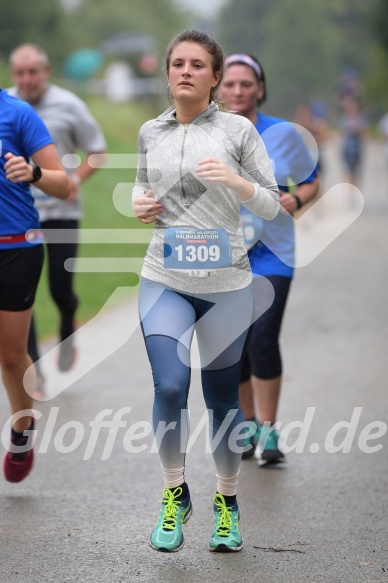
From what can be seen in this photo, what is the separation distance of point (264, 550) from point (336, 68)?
10866cm

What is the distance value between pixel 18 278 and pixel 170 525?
141cm

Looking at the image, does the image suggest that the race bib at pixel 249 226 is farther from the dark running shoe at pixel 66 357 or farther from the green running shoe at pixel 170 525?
the dark running shoe at pixel 66 357

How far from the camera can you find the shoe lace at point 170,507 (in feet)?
15.1

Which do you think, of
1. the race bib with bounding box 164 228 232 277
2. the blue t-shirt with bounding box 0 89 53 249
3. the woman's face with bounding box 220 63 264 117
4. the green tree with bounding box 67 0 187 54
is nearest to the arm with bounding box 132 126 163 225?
the race bib with bounding box 164 228 232 277

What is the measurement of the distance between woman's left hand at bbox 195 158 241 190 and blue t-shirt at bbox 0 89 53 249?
3.90 ft

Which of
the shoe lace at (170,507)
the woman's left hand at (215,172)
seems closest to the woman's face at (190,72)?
the woman's left hand at (215,172)

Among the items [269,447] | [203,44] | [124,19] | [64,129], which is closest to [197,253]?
[203,44]

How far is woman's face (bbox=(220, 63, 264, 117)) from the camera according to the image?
6102mm

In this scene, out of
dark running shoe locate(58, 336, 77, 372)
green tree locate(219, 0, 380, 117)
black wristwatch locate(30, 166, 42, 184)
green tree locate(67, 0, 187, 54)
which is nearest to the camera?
black wristwatch locate(30, 166, 42, 184)

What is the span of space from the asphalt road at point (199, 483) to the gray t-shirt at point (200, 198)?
1.11m

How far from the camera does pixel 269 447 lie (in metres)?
6.18

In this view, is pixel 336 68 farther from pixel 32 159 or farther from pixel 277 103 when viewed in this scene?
pixel 32 159

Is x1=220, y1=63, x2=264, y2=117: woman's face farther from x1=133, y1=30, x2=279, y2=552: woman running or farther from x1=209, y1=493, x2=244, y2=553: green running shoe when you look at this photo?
x1=209, y1=493, x2=244, y2=553: green running shoe

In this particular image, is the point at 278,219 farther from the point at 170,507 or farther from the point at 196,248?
the point at 170,507
